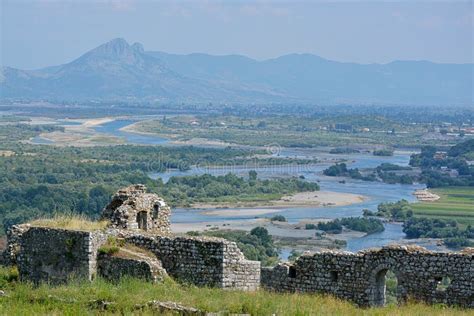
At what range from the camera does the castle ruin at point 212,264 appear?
60.6 ft

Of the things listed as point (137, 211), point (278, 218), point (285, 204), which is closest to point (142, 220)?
point (137, 211)

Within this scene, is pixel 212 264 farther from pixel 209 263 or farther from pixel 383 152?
pixel 383 152

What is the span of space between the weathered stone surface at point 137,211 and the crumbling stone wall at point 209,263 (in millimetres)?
2031

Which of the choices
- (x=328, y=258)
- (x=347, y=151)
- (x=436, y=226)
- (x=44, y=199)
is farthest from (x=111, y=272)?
(x=347, y=151)

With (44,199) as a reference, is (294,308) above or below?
above

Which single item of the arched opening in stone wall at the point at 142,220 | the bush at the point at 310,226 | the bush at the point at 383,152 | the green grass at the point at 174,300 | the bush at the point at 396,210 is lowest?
the bush at the point at 310,226

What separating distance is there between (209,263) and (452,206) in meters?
89.9

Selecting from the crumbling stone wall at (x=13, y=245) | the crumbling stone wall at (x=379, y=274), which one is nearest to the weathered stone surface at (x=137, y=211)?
the crumbling stone wall at (x=13, y=245)

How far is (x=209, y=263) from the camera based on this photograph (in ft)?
66.3

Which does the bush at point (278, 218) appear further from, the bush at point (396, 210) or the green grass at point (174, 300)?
the green grass at point (174, 300)

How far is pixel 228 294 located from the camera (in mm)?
18547

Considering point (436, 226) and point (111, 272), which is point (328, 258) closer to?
point (111, 272)

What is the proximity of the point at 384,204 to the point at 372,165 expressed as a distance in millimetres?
54547

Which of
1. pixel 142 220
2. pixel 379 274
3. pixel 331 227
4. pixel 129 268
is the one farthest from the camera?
pixel 331 227
